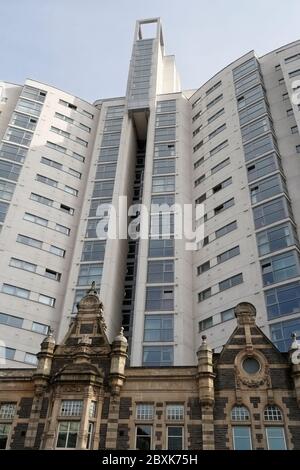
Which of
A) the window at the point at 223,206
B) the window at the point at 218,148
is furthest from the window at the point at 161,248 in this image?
the window at the point at 218,148

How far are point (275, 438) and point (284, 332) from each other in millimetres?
→ 16205

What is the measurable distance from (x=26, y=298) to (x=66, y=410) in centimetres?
2532

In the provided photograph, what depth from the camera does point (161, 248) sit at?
190ft

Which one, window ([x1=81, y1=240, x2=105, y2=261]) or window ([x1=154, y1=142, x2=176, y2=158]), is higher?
window ([x1=154, y1=142, x2=176, y2=158])

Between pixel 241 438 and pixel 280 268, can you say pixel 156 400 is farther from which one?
pixel 280 268

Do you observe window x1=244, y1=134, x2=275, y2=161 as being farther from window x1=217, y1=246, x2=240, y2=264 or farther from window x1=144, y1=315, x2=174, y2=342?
window x1=144, y1=315, x2=174, y2=342

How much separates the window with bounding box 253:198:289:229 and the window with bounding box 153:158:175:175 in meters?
17.2

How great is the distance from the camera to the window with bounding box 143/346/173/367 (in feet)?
157

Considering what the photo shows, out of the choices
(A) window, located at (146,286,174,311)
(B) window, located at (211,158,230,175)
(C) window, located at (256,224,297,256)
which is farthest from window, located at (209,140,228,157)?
(A) window, located at (146,286,174,311)

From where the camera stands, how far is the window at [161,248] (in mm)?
57312

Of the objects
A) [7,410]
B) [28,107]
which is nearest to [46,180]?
[28,107]

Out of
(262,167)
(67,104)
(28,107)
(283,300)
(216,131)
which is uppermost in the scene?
(67,104)

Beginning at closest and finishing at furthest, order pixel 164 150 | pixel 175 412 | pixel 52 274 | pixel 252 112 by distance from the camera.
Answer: pixel 175 412 → pixel 52 274 → pixel 252 112 → pixel 164 150

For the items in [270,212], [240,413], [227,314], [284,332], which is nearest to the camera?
[240,413]
